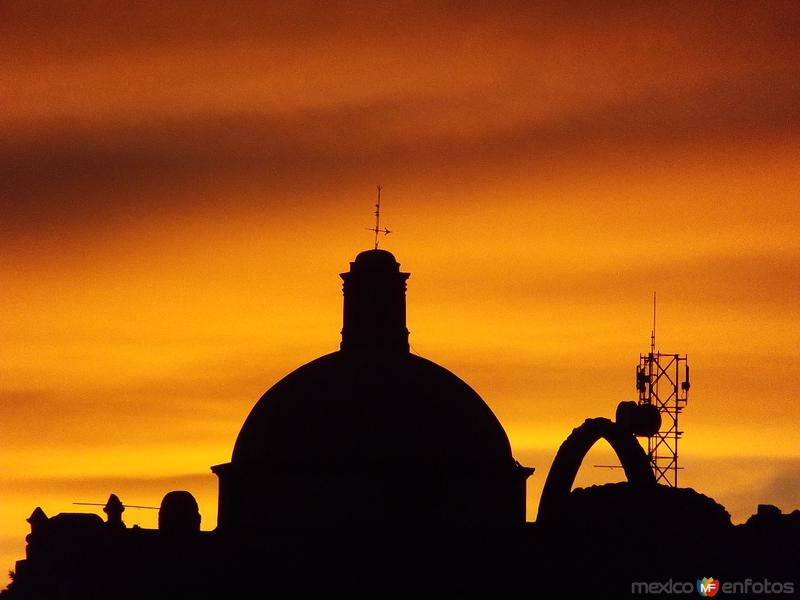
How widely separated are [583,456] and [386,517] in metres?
7.39

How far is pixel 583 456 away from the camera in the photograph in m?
89.9

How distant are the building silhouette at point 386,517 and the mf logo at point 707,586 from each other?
25 cm

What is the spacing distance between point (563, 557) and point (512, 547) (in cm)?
360

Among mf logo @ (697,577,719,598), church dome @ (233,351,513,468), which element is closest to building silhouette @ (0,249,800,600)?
church dome @ (233,351,513,468)

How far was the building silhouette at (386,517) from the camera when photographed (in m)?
85.9

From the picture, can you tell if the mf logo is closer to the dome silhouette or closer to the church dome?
the dome silhouette

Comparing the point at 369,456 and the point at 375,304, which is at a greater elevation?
the point at 375,304

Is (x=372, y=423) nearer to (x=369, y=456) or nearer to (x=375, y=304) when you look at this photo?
(x=369, y=456)

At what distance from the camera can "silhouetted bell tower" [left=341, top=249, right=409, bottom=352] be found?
99.2 meters

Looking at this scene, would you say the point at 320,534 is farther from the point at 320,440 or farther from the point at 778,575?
the point at 778,575

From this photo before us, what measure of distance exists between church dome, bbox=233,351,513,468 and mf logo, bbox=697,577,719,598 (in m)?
12.4

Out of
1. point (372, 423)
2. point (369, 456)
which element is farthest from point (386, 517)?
point (372, 423)

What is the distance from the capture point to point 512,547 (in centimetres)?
9056

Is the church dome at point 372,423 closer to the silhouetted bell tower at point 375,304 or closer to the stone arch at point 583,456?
the silhouetted bell tower at point 375,304
